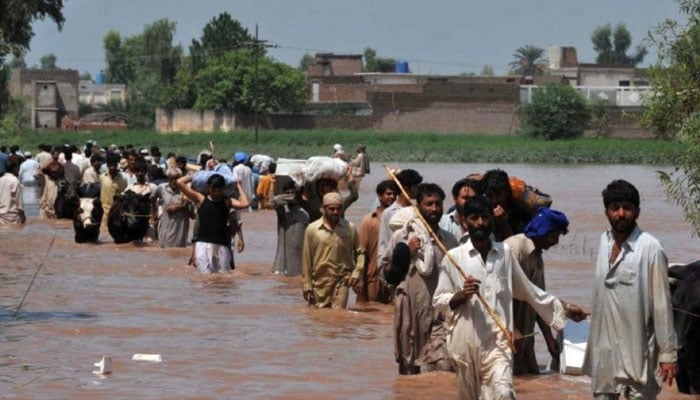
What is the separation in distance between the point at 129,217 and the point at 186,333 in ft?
28.7

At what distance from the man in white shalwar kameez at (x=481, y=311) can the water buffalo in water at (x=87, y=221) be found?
613 inches

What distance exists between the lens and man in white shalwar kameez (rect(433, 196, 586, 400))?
847cm

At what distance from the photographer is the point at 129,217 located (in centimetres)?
2295

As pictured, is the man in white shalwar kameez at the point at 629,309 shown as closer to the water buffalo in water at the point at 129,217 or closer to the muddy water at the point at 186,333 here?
the muddy water at the point at 186,333

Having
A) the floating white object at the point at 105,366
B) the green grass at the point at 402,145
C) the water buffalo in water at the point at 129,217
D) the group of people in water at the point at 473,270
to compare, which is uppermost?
the group of people in water at the point at 473,270

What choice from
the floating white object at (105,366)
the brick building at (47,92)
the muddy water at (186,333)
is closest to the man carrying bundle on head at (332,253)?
the muddy water at (186,333)

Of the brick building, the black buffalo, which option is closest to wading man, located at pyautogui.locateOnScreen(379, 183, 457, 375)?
the black buffalo

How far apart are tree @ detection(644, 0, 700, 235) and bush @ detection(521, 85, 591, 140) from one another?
75.4m

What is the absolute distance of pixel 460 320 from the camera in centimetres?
859

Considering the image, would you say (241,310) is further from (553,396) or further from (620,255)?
(620,255)

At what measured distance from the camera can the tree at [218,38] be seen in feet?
399

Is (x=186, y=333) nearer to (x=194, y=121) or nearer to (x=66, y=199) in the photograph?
(x=66, y=199)

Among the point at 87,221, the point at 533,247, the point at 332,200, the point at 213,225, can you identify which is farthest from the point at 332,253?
the point at 87,221

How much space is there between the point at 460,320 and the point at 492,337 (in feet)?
0.66
